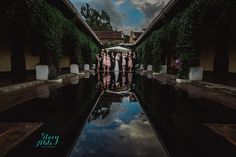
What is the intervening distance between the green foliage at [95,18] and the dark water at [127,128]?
9101 cm

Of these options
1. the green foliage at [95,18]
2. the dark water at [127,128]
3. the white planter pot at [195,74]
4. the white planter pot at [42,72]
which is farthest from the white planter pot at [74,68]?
the green foliage at [95,18]

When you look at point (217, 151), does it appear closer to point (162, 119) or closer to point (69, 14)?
point (162, 119)

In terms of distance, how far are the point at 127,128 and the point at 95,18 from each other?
96815 mm

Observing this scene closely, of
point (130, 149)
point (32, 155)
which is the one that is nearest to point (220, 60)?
point (130, 149)

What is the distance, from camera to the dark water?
9.57ft

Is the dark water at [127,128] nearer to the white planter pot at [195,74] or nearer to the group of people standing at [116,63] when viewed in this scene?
the white planter pot at [195,74]

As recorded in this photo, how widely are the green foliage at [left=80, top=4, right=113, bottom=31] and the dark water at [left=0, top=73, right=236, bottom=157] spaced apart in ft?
299

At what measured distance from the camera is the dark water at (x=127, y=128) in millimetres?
2916

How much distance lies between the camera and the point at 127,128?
3.98 metres

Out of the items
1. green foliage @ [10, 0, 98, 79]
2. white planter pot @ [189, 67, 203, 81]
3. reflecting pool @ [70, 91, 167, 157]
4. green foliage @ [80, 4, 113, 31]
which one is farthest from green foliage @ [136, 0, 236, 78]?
green foliage @ [80, 4, 113, 31]

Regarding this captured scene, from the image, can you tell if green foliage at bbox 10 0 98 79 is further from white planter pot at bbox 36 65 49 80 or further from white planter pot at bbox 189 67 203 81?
white planter pot at bbox 189 67 203 81

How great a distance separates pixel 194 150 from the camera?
294 centimetres

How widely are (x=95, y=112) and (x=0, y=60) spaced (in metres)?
10.0

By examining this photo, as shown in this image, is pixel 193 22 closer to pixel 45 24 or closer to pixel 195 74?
pixel 195 74
